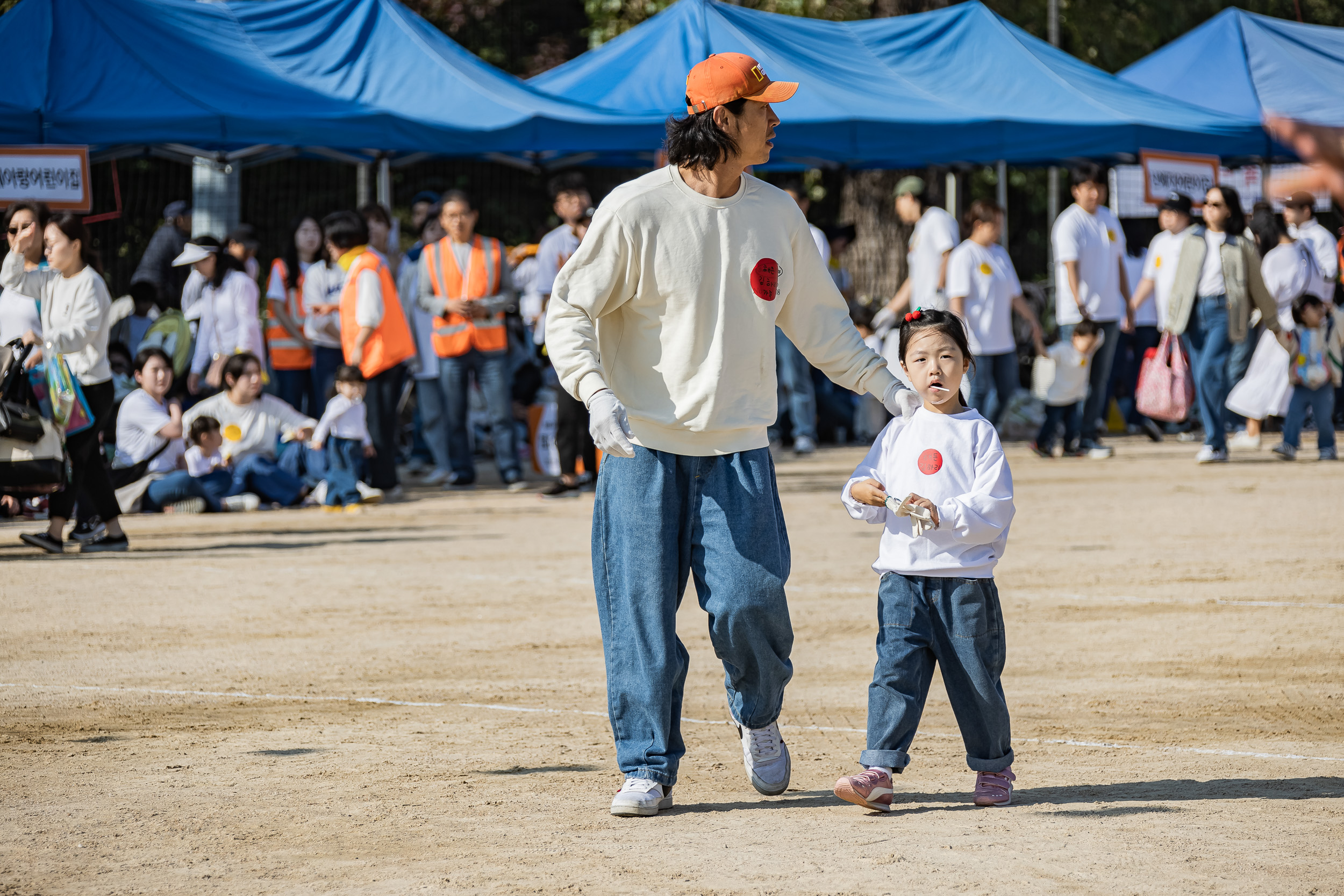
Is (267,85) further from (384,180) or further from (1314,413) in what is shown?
(1314,413)

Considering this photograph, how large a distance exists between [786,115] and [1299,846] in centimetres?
1095

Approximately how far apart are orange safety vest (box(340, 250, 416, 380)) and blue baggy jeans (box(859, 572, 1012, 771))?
25.6ft

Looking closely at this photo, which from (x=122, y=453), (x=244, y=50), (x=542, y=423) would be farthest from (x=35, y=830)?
(x=244, y=50)

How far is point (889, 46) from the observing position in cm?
1650

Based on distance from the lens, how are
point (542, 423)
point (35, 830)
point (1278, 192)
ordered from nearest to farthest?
point (1278, 192) → point (35, 830) → point (542, 423)

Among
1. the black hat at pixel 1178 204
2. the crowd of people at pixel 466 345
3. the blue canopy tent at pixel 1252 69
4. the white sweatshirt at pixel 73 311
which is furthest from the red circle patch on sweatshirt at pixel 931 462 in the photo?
the blue canopy tent at pixel 1252 69

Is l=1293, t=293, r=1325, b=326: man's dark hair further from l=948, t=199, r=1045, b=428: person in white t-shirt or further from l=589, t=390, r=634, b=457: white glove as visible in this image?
l=589, t=390, r=634, b=457: white glove

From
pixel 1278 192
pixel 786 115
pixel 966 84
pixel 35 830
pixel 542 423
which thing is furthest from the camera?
pixel 966 84

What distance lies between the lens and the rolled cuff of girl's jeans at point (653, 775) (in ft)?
14.6

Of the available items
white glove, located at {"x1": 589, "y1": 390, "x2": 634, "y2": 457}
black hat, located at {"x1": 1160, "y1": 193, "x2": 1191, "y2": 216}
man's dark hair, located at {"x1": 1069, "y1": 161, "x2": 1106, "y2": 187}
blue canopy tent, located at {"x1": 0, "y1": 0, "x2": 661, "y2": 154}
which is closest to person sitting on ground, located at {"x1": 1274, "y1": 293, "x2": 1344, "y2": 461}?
black hat, located at {"x1": 1160, "y1": 193, "x2": 1191, "y2": 216}

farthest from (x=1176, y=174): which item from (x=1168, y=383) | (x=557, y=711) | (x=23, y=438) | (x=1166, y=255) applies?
(x=557, y=711)

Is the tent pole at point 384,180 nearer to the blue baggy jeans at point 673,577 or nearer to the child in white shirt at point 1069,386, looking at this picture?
the child in white shirt at point 1069,386

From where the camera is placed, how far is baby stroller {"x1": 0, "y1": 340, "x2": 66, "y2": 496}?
8.49 m

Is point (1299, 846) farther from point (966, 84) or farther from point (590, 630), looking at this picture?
point (966, 84)
